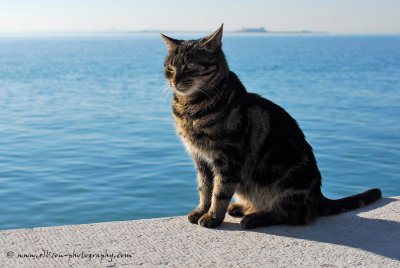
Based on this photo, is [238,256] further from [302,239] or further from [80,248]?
[80,248]

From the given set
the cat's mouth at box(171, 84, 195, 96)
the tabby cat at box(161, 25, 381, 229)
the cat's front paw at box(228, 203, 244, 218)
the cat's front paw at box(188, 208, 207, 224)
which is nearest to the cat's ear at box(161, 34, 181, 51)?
the tabby cat at box(161, 25, 381, 229)

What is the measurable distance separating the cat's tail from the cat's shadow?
0.06m

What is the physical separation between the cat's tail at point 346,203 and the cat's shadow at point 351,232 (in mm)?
63

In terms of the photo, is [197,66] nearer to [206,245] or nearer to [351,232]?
[206,245]

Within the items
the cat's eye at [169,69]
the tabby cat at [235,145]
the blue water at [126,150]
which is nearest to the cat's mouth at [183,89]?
the tabby cat at [235,145]

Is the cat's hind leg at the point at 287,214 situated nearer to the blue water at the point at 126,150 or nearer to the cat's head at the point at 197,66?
the cat's head at the point at 197,66

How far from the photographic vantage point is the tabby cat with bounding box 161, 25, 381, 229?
437 cm

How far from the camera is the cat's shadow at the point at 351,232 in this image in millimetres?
4004

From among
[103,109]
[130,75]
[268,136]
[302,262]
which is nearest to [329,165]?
[268,136]

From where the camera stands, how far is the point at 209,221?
4449 millimetres

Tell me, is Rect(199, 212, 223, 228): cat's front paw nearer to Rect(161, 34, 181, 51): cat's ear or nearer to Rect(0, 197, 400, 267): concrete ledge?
Rect(0, 197, 400, 267): concrete ledge

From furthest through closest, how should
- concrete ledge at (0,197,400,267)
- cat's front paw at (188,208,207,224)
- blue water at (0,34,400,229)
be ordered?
blue water at (0,34,400,229), cat's front paw at (188,208,207,224), concrete ledge at (0,197,400,267)

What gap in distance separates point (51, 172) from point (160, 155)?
6.65ft

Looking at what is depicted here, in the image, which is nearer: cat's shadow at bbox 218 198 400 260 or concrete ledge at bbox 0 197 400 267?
concrete ledge at bbox 0 197 400 267
